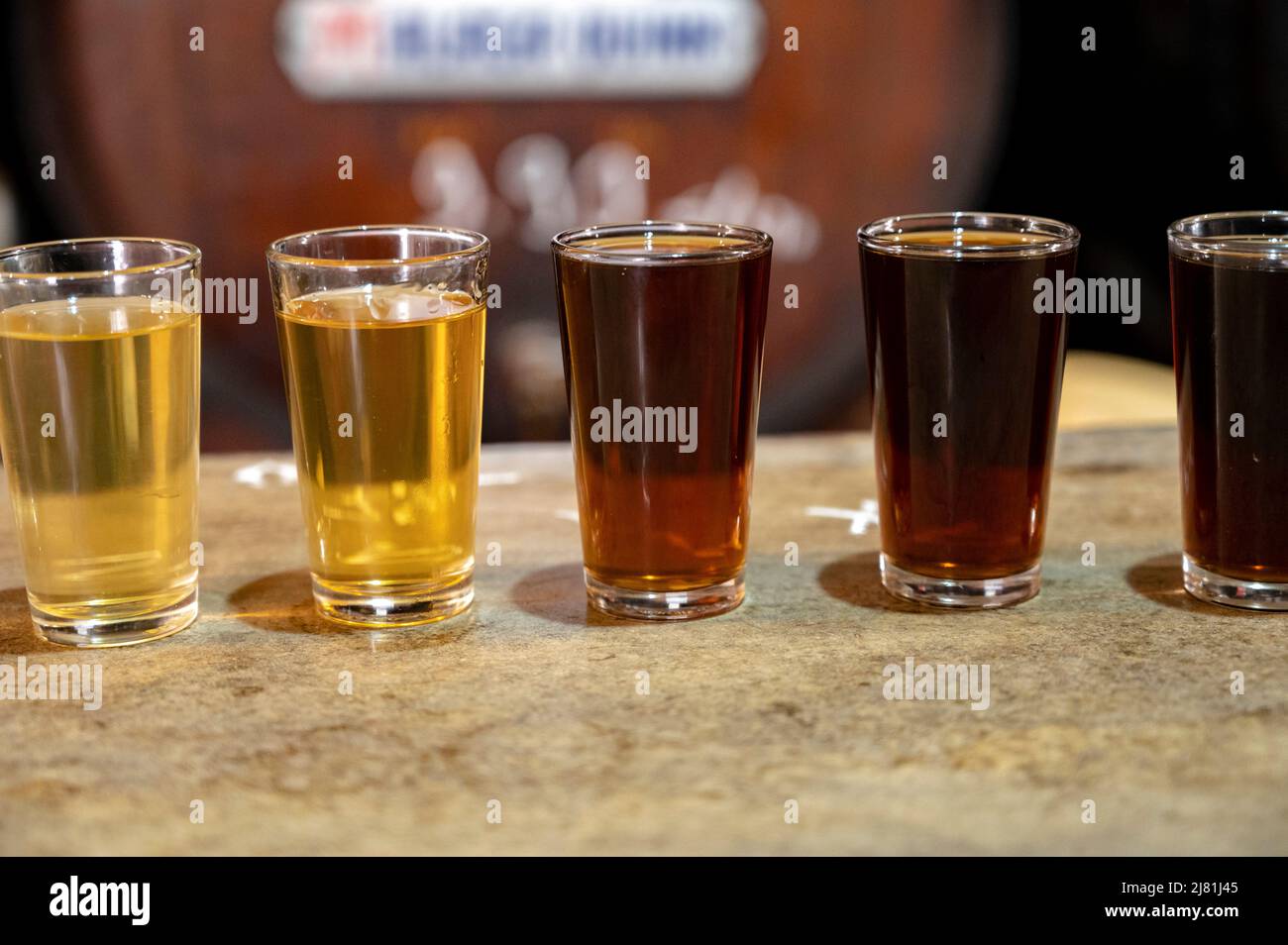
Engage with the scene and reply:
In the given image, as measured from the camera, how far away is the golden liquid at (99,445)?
78 cm

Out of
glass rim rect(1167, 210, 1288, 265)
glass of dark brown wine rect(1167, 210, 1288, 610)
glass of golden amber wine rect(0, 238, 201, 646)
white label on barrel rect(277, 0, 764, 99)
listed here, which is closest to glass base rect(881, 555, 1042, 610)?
glass of dark brown wine rect(1167, 210, 1288, 610)

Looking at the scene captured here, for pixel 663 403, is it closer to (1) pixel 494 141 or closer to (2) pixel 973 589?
(2) pixel 973 589

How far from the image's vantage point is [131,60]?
175 centimetres

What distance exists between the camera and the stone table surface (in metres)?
0.61

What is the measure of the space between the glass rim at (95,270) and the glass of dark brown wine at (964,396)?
398 mm

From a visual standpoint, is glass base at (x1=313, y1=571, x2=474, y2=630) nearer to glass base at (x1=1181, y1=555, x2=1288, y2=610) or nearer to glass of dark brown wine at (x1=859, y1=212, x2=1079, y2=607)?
glass of dark brown wine at (x1=859, y1=212, x2=1079, y2=607)

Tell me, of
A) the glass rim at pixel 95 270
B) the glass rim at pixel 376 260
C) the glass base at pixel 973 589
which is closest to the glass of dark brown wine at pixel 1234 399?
the glass base at pixel 973 589

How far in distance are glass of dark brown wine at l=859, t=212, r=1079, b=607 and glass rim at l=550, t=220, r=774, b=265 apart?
74 millimetres

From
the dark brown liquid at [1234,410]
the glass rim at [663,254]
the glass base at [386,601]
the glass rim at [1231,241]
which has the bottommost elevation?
the glass base at [386,601]

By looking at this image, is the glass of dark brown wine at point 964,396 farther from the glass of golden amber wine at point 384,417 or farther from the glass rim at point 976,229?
the glass of golden amber wine at point 384,417

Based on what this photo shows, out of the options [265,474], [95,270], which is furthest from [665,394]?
[265,474]

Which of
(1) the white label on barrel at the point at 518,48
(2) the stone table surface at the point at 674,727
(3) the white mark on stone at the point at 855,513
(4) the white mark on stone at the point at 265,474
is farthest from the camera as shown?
(1) the white label on barrel at the point at 518,48

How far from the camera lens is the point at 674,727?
0.70m

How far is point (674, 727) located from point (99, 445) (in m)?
0.36
